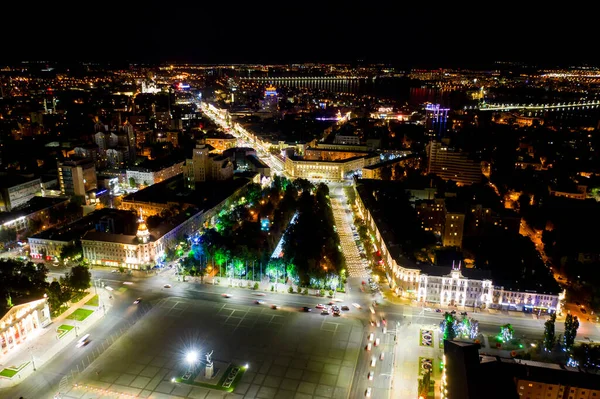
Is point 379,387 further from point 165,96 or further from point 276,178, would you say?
point 165,96

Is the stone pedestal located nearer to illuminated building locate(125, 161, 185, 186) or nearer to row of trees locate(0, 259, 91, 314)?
row of trees locate(0, 259, 91, 314)

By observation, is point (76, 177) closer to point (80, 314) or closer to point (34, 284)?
point (34, 284)

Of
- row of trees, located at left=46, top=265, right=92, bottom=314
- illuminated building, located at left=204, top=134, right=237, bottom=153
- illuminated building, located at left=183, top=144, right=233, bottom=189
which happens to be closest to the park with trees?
row of trees, located at left=46, top=265, right=92, bottom=314

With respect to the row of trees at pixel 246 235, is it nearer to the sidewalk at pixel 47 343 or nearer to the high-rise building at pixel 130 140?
the sidewalk at pixel 47 343

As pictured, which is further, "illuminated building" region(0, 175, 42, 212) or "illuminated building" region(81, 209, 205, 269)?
"illuminated building" region(0, 175, 42, 212)

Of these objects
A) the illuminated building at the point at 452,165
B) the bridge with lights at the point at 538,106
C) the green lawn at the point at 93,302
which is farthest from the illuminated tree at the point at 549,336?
the bridge with lights at the point at 538,106

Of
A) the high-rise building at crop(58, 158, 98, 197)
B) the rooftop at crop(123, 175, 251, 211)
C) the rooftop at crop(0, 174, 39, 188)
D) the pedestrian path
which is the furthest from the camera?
the high-rise building at crop(58, 158, 98, 197)
